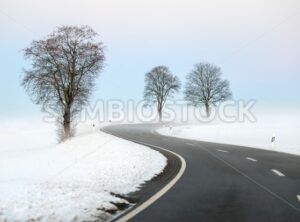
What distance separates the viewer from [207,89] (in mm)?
92438

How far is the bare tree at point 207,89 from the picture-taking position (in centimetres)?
9162

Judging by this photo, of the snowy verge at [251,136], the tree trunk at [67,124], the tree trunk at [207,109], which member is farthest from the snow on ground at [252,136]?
the tree trunk at [207,109]

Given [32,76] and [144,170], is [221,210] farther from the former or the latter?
[32,76]

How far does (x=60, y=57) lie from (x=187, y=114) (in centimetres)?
6134

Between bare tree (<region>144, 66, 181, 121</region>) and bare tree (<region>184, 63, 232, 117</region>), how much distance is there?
181 inches

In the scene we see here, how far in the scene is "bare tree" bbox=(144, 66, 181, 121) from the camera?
320 feet

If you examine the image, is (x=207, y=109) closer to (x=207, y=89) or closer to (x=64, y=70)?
(x=207, y=89)

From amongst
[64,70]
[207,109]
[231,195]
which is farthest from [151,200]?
[207,109]

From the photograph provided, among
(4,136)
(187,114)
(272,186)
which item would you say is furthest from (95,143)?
(187,114)

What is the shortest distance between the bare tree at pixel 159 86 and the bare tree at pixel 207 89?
460cm

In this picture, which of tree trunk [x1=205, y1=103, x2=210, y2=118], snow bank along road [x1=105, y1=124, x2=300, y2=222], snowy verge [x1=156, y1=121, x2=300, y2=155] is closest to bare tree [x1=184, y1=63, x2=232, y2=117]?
tree trunk [x1=205, y1=103, x2=210, y2=118]

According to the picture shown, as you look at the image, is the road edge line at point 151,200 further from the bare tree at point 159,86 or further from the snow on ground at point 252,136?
the bare tree at point 159,86

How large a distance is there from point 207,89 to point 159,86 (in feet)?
36.2

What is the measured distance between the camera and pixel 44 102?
48219mm
